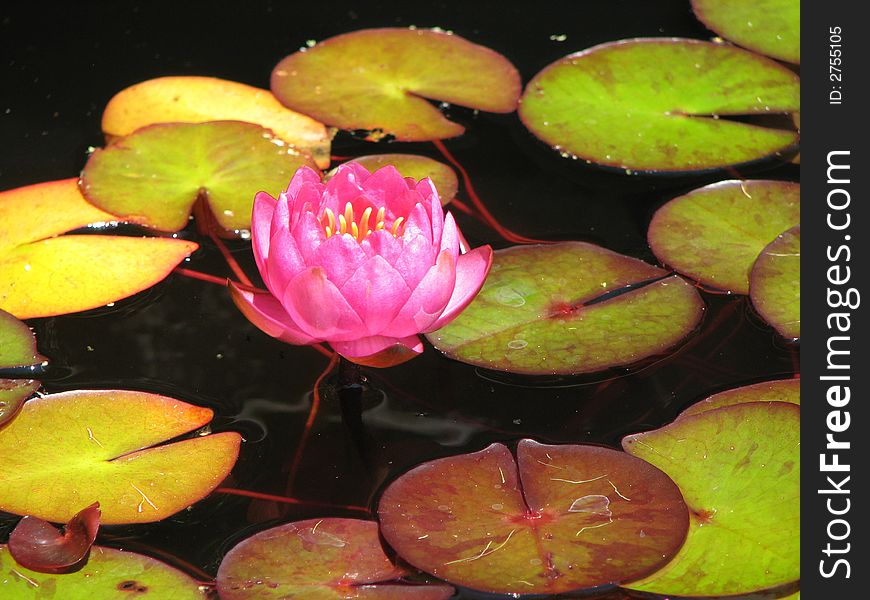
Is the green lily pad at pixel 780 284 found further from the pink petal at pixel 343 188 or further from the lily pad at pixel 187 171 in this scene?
the lily pad at pixel 187 171

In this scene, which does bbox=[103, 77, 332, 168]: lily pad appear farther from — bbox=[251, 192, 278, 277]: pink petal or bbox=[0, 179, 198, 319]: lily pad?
bbox=[251, 192, 278, 277]: pink petal

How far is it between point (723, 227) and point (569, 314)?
1.33 feet

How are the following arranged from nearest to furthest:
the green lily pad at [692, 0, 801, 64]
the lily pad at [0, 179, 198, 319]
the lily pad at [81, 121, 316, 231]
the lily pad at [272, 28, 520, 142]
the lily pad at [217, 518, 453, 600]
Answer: the lily pad at [217, 518, 453, 600]
the lily pad at [0, 179, 198, 319]
the lily pad at [81, 121, 316, 231]
the lily pad at [272, 28, 520, 142]
the green lily pad at [692, 0, 801, 64]

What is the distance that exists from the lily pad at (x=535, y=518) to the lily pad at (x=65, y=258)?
678 millimetres

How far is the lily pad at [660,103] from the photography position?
2.12 meters

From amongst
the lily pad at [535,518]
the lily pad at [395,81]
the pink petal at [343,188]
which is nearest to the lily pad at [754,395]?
the lily pad at [535,518]

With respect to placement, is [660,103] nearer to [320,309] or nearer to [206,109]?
[206,109]

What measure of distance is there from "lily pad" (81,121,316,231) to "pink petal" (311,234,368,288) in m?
0.60

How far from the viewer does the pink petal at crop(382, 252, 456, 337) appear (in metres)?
1.38

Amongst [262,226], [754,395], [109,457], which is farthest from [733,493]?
[109,457]

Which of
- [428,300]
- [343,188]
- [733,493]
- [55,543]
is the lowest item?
[733,493]

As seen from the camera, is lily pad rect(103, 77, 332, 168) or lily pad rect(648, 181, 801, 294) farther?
lily pad rect(103, 77, 332, 168)

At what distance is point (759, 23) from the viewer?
98.0 inches

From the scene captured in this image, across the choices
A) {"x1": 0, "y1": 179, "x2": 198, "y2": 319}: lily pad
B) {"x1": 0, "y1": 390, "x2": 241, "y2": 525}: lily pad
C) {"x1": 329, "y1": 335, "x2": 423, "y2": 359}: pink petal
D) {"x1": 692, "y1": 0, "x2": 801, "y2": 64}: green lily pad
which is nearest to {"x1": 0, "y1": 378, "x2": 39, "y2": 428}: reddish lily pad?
{"x1": 0, "y1": 390, "x2": 241, "y2": 525}: lily pad
